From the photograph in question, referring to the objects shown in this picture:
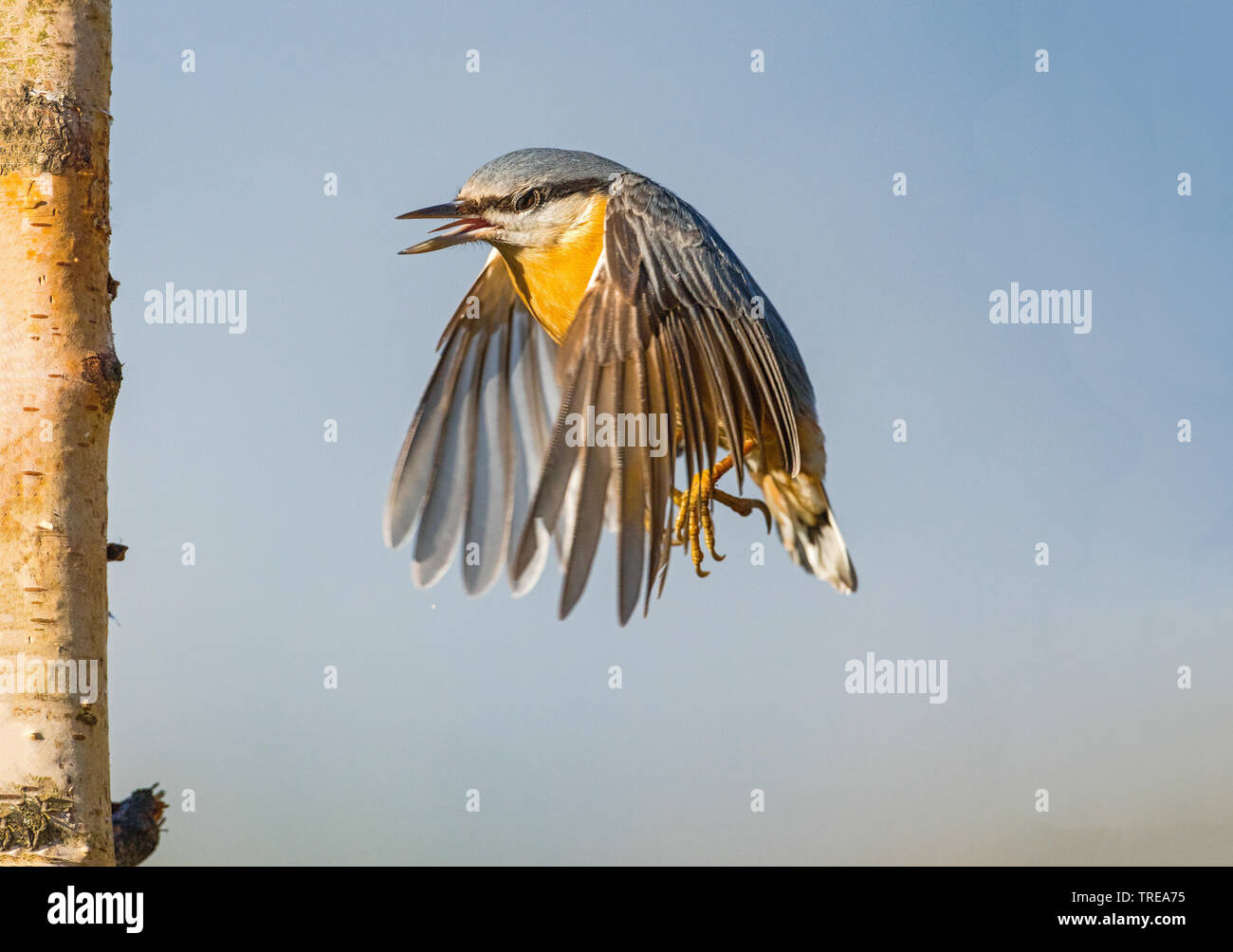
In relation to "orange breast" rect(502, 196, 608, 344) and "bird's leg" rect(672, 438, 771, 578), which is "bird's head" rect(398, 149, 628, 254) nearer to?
"orange breast" rect(502, 196, 608, 344)

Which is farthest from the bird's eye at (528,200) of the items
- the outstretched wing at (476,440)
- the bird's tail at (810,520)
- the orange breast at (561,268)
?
the bird's tail at (810,520)

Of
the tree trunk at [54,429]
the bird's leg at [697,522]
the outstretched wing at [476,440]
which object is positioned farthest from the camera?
the outstretched wing at [476,440]

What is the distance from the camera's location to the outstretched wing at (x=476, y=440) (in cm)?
346

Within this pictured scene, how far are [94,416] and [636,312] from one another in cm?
128

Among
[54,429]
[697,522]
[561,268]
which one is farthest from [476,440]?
[54,429]

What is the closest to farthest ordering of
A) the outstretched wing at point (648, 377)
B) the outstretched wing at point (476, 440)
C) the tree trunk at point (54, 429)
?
the tree trunk at point (54, 429), the outstretched wing at point (648, 377), the outstretched wing at point (476, 440)

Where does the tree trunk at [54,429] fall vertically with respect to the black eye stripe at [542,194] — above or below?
below

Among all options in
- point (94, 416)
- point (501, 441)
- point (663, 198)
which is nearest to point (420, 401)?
point (501, 441)

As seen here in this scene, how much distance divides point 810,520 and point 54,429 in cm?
241

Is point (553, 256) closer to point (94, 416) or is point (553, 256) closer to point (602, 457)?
point (602, 457)

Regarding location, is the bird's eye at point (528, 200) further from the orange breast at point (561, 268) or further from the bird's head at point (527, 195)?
the orange breast at point (561, 268)

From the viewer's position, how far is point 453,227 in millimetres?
3098

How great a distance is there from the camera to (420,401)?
3.76m

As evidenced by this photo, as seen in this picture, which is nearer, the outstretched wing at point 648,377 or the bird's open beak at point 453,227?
the outstretched wing at point 648,377
